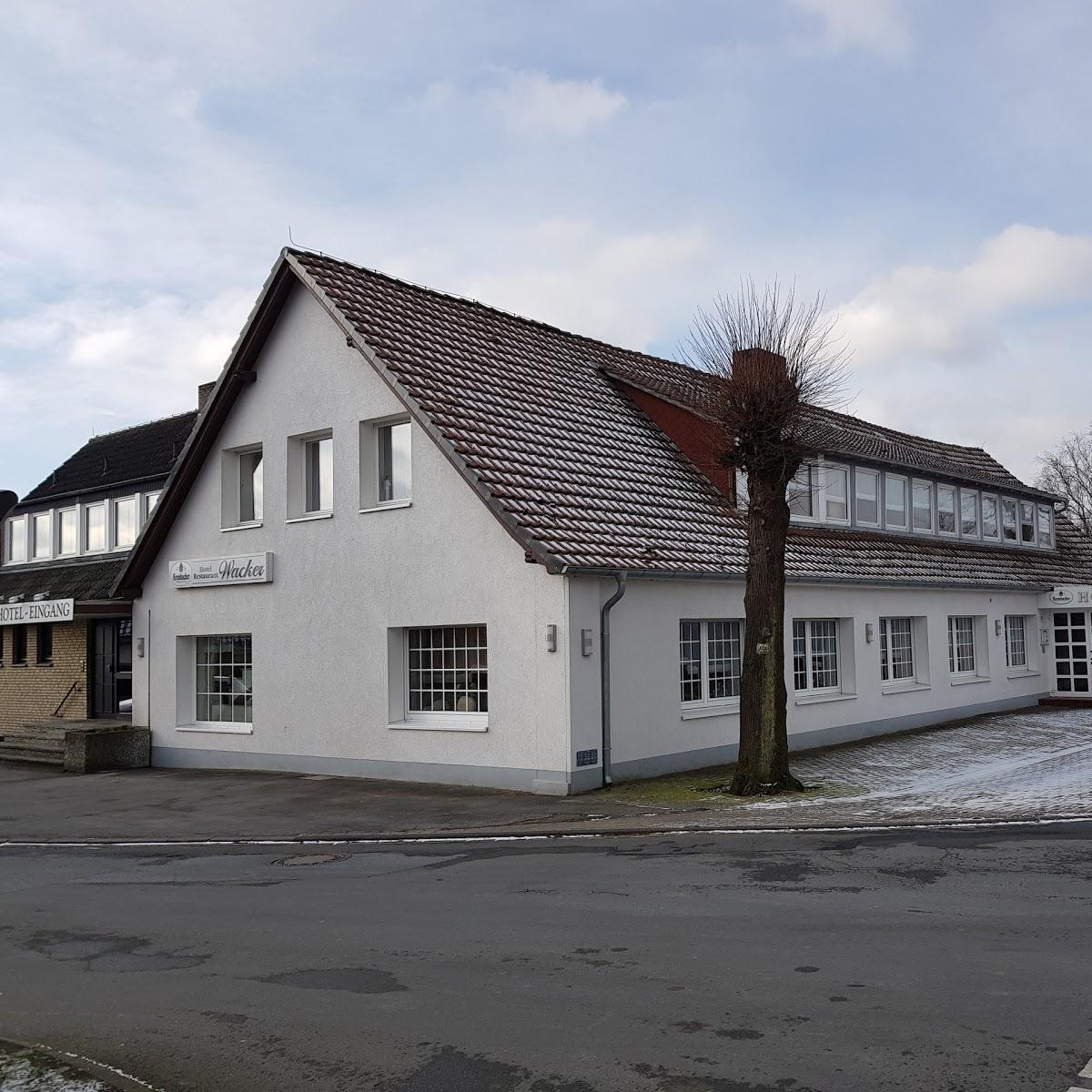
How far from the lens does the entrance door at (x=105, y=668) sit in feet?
86.3

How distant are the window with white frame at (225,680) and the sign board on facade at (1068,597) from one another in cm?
1883

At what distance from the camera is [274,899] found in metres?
9.71

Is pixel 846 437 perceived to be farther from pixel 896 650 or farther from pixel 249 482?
pixel 249 482

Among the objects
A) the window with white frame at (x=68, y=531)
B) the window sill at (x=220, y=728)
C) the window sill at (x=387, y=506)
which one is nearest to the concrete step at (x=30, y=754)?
the window sill at (x=220, y=728)

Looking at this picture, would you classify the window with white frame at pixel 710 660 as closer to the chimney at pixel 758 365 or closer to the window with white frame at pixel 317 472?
the chimney at pixel 758 365

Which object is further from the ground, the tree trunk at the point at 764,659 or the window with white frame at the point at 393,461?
the window with white frame at the point at 393,461

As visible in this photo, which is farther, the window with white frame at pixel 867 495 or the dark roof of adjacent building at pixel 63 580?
the dark roof of adjacent building at pixel 63 580

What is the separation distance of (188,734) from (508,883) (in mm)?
12675

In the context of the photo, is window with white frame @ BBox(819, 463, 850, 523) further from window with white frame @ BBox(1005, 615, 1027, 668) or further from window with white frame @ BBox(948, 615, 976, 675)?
window with white frame @ BBox(1005, 615, 1027, 668)

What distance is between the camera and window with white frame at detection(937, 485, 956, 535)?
27031 millimetres

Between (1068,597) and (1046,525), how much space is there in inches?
163

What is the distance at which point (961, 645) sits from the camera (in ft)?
84.4

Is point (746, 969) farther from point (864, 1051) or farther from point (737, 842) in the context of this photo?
point (737, 842)

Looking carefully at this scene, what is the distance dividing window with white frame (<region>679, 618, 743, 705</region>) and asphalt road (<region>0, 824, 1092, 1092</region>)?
6335mm
